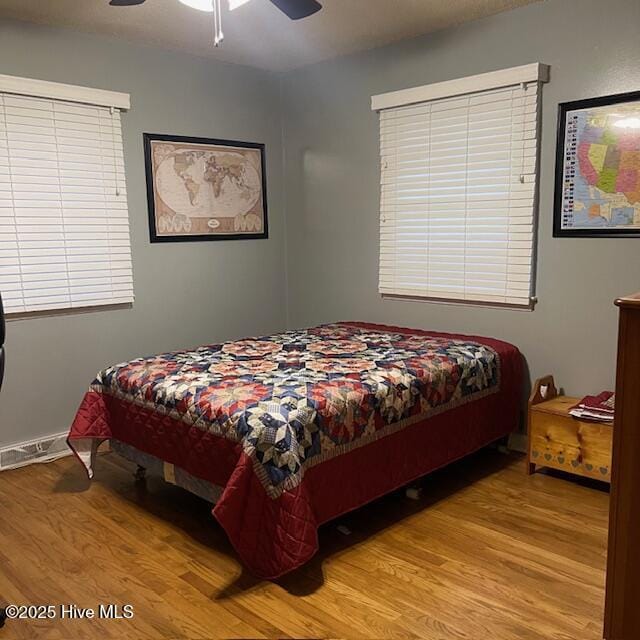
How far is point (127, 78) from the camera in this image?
3.78 m

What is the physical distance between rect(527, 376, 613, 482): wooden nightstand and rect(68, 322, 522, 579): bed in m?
0.23

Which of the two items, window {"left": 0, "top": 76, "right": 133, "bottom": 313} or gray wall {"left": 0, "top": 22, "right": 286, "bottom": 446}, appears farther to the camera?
gray wall {"left": 0, "top": 22, "right": 286, "bottom": 446}

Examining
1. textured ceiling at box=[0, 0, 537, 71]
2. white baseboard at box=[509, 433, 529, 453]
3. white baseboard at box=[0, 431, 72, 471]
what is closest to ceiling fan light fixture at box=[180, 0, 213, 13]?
textured ceiling at box=[0, 0, 537, 71]

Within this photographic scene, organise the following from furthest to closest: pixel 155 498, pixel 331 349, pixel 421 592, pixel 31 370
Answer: pixel 31 370 → pixel 331 349 → pixel 155 498 → pixel 421 592

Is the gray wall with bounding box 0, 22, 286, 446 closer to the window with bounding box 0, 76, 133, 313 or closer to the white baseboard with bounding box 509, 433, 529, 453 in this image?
the window with bounding box 0, 76, 133, 313

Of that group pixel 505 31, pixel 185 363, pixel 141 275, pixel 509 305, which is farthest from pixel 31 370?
pixel 505 31

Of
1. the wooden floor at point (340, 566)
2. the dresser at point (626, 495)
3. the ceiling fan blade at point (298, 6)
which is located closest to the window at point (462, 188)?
the wooden floor at point (340, 566)

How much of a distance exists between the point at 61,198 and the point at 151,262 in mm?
678

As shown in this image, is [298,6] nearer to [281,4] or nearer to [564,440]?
[281,4]

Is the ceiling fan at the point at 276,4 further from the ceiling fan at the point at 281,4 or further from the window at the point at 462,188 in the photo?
the window at the point at 462,188

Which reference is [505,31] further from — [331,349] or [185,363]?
[185,363]

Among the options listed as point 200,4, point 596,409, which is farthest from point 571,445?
point 200,4

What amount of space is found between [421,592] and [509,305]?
1869 mm

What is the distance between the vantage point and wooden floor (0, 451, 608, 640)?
81.0 inches
